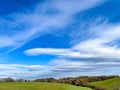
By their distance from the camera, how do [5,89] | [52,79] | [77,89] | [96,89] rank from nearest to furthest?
1. [5,89]
2. [77,89]
3. [96,89]
4. [52,79]

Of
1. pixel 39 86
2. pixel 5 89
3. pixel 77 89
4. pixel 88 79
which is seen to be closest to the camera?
pixel 5 89

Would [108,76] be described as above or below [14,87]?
above

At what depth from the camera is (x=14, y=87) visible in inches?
2219

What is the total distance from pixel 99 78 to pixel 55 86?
91.6m

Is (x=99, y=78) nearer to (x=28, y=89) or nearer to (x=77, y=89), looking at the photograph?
(x=77, y=89)

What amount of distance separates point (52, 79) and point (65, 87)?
42.5 metres

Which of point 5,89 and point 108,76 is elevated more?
point 108,76

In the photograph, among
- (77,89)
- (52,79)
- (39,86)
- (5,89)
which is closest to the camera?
(5,89)

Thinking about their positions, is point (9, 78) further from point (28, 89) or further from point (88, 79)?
point (88, 79)

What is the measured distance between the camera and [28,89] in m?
56.1

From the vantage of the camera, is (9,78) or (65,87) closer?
(65,87)

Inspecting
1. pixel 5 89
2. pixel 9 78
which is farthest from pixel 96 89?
pixel 5 89

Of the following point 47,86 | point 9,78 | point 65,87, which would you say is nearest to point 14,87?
point 47,86

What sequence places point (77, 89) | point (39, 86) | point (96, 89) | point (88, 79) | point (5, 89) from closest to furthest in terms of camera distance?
point (5, 89)
point (39, 86)
point (77, 89)
point (96, 89)
point (88, 79)
